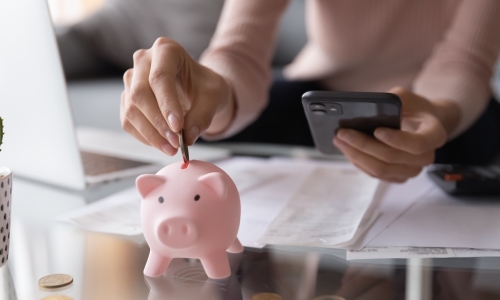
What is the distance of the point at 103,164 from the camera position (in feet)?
2.68

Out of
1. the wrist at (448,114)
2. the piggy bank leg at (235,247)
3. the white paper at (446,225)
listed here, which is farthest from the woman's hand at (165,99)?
the wrist at (448,114)

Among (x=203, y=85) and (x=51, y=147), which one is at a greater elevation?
(x=203, y=85)

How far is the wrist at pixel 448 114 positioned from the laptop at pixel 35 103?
48 centimetres

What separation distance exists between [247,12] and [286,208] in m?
0.44

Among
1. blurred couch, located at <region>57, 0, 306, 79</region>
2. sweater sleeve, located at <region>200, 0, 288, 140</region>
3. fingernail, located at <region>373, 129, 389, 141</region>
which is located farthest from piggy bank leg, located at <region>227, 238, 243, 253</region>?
blurred couch, located at <region>57, 0, 306, 79</region>

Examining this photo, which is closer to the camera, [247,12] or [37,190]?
[37,190]

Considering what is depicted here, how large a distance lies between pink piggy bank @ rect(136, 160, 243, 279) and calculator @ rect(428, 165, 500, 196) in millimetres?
323

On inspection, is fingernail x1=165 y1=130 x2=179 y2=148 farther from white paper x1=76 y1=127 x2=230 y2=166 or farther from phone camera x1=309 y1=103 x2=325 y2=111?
white paper x1=76 y1=127 x2=230 y2=166

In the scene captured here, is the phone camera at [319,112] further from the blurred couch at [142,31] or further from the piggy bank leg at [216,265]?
the blurred couch at [142,31]

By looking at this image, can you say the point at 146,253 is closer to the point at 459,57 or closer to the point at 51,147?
the point at 51,147

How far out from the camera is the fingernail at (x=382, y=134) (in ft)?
1.92

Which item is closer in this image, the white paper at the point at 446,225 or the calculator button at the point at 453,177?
the white paper at the point at 446,225

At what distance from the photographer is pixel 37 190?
71cm

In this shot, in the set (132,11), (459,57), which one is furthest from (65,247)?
(132,11)
